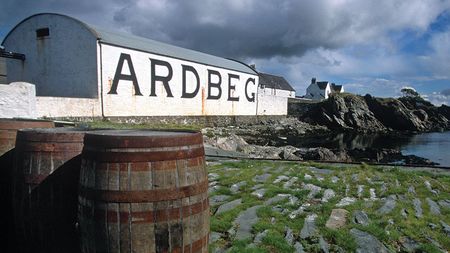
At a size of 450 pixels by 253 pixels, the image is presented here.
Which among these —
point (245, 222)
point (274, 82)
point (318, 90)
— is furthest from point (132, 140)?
point (318, 90)

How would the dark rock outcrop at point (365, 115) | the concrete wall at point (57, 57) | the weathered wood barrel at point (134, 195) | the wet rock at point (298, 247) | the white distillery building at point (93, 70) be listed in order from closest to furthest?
the weathered wood barrel at point (134, 195) < the wet rock at point (298, 247) < the white distillery building at point (93, 70) < the concrete wall at point (57, 57) < the dark rock outcrop at point (365, 115)

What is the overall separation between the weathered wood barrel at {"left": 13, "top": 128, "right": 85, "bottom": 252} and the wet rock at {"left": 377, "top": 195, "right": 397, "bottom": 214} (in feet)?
13.6

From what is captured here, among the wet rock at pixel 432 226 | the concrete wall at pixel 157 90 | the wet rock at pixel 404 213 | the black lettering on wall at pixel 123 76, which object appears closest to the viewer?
the wet rock at pixel 432 226

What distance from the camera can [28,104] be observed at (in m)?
9.52

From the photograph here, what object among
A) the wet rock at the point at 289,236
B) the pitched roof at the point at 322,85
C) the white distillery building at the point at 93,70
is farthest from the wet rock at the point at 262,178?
the pitched roof at the point at 322,85

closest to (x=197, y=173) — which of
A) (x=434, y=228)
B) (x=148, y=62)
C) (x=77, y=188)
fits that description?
(x=77, y=188)

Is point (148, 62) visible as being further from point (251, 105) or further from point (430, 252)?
point (430, 252)

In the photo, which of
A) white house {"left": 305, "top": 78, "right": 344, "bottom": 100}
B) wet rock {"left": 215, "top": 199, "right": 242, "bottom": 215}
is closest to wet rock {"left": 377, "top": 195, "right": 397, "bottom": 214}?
wet rock {"left": 215, "top": 199, "right": 242, "bottom": 215}

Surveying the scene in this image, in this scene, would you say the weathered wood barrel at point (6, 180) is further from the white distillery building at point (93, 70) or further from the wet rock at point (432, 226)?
the white distillery building at point (93, 70)

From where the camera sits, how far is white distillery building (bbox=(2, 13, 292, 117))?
68.0 ft

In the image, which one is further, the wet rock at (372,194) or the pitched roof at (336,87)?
the pitched roof at (336,87)

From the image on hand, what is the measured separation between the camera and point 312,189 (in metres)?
6.03

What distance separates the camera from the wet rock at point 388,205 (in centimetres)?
491

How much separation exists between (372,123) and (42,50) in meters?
40.0
